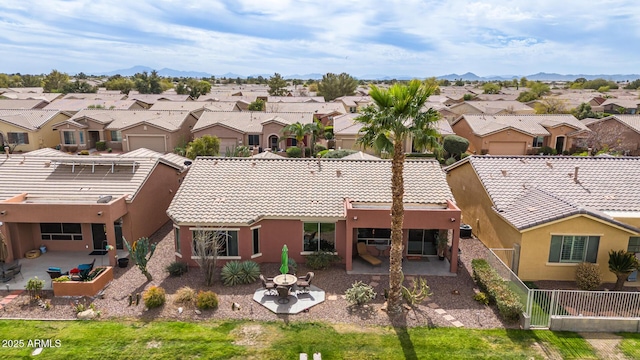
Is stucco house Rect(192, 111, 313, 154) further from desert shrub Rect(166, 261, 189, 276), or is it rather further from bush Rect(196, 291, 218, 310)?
bush Rect(196, 291, 218, 310)

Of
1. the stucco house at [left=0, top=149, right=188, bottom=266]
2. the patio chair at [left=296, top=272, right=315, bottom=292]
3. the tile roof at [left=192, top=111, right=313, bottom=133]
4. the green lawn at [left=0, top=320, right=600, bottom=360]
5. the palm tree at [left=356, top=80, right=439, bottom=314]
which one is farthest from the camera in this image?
the tile roof at [left=192, top=111, right=313, bottom=133]

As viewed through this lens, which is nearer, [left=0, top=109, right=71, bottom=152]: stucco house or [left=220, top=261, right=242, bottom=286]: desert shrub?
[left=220, top=261, right=242, bottom=286]: desert shrub

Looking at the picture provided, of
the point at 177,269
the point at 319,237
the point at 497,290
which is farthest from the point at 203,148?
the point at 497,290

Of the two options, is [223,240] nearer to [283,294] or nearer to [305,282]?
[283,294]

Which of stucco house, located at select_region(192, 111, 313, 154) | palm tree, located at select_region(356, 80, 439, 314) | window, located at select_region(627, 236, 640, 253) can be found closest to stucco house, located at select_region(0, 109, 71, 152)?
stucco house, located at select_region(192, 111, 313, 154)

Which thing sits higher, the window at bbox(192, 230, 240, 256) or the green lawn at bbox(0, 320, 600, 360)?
the window at bbox(192, 230, 240, 256)

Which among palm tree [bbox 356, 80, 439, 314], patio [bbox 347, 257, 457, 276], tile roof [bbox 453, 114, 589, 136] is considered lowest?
patio [bbox 347, 257, 457, 276]

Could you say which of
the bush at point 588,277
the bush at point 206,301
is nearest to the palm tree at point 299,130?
the bush at point 206,301
